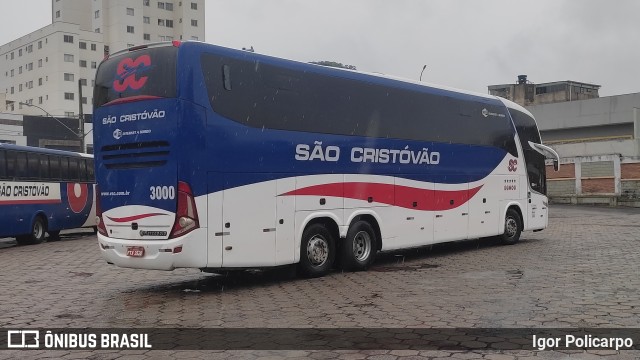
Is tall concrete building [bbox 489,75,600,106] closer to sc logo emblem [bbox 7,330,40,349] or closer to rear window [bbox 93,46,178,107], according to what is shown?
rear window [bbox 93,46,178,107]

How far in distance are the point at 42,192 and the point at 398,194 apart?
46.7 ft

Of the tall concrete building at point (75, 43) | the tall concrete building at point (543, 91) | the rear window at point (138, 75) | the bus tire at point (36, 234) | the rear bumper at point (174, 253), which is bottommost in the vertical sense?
the bus tire at point (36, 234)

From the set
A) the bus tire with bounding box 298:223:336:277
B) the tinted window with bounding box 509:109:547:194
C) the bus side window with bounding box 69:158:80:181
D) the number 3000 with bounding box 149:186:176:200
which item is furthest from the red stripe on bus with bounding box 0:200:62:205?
the tinted window with bounding box 509:109:547:194

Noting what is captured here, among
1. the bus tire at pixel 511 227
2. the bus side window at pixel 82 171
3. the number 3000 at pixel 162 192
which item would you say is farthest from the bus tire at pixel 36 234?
the bus tire at pixel 511 227

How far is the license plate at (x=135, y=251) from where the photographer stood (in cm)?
964

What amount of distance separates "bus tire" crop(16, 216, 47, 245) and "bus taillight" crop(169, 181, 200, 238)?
46.5 ft

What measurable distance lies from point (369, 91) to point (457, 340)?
6942 mm

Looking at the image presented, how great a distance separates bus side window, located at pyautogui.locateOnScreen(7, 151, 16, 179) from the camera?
20062 mm

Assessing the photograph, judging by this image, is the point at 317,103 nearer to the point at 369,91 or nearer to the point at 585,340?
the point at 369,91

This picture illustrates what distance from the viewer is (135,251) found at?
9.70 meters

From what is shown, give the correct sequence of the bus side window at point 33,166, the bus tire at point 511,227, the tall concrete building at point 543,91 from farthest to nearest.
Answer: the tall concrete building at point 543,91 < the bus side window at point 33,166 < the bus tire at point 511,227

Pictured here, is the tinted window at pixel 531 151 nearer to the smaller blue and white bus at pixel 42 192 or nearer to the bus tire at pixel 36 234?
the smaller blue and white bus at pixel 42 192

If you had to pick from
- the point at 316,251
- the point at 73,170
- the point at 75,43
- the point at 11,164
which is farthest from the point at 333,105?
the point at 75,43

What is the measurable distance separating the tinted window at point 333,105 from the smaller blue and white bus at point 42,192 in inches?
516
